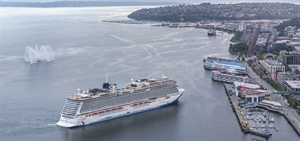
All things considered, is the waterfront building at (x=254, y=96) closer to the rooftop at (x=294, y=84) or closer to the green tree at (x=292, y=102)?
the green tree at (x=292, y=102)

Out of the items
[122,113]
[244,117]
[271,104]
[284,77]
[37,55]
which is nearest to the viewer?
[244,117]

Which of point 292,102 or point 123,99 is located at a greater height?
point 123,99

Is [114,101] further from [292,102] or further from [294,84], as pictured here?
[294,84]

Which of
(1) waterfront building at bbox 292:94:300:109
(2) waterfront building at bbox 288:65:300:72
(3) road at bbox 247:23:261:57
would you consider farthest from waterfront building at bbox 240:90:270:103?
(3) road at bbox 247:23:261:57

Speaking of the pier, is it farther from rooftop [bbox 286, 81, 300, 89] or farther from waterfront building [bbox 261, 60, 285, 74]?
waterfront building [bbox 261, 60, 285, 74]

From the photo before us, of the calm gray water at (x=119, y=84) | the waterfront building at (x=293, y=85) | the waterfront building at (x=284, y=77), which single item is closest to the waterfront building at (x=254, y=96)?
the calm gray water at (x=119, y=84)

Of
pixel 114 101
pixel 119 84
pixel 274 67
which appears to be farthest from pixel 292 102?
pixel 119 84
